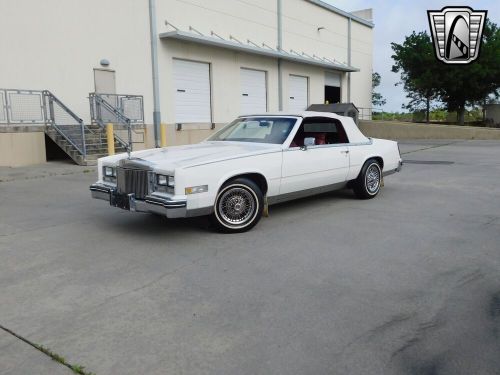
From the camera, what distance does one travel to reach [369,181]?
8.01 meters

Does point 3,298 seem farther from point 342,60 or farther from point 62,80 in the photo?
point 342,60

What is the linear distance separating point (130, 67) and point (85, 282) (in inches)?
577

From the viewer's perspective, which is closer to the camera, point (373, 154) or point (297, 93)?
point (373, 154)

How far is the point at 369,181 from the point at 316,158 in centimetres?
155

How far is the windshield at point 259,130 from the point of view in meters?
6.73

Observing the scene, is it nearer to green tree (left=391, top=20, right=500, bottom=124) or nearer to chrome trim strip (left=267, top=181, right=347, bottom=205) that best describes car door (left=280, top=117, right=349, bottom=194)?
chrome trim strip (left=267, top=181, right=347, bottom=205)

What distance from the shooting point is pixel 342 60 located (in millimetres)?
31219

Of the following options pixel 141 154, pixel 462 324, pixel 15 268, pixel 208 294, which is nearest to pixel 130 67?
pixel 141 154

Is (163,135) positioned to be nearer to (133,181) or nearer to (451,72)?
(133,181)

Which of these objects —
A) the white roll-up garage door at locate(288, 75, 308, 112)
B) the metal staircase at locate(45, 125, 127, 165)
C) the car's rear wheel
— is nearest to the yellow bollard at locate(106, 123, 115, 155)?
the metal staircase at locate(45, 125, 127, 165)

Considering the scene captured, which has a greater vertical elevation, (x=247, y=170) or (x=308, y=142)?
(x=308, y=142)

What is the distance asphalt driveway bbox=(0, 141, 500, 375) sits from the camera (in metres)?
2.94

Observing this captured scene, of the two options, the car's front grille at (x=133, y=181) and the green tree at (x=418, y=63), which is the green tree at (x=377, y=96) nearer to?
the green tree at (x=418, y=63)

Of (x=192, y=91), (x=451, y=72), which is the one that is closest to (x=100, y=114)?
(x=192, y=91)
